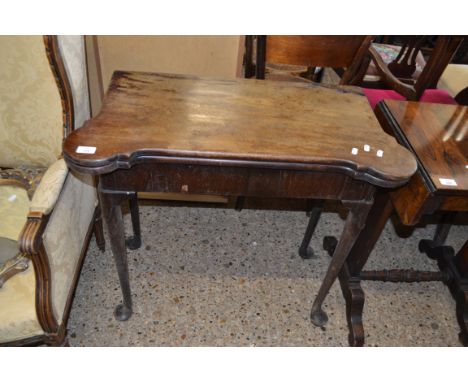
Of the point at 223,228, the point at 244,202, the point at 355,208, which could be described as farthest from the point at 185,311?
the point at 355,208

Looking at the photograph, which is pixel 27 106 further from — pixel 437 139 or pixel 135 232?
pixel 437 139

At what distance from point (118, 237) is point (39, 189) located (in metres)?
0.31

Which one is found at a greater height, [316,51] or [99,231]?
[316,51]

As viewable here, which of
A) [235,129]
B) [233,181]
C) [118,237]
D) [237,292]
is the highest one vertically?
[235,129]

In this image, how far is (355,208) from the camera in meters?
1.30

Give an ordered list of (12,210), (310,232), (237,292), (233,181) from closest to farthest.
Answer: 1. (233,181)
2. (12,210)
3. (237,292)
4. (310,232)

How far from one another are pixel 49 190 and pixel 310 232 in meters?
1.25

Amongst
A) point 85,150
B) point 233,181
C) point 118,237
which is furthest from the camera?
point 118,237

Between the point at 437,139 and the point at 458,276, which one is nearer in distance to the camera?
the point at 437,139

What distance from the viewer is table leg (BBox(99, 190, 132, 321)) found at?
1265 mm

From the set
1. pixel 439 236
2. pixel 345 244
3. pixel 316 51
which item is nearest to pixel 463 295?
pixel 439 236

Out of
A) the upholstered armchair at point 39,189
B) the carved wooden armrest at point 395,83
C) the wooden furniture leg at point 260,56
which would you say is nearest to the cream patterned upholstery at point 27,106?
the upholstered armchair at point 39,189

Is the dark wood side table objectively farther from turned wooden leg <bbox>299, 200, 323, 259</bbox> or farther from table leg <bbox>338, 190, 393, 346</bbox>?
turned wooden leg <bbox>299, 200, 323, 259</bbox>

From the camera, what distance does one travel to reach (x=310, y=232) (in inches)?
79.3
